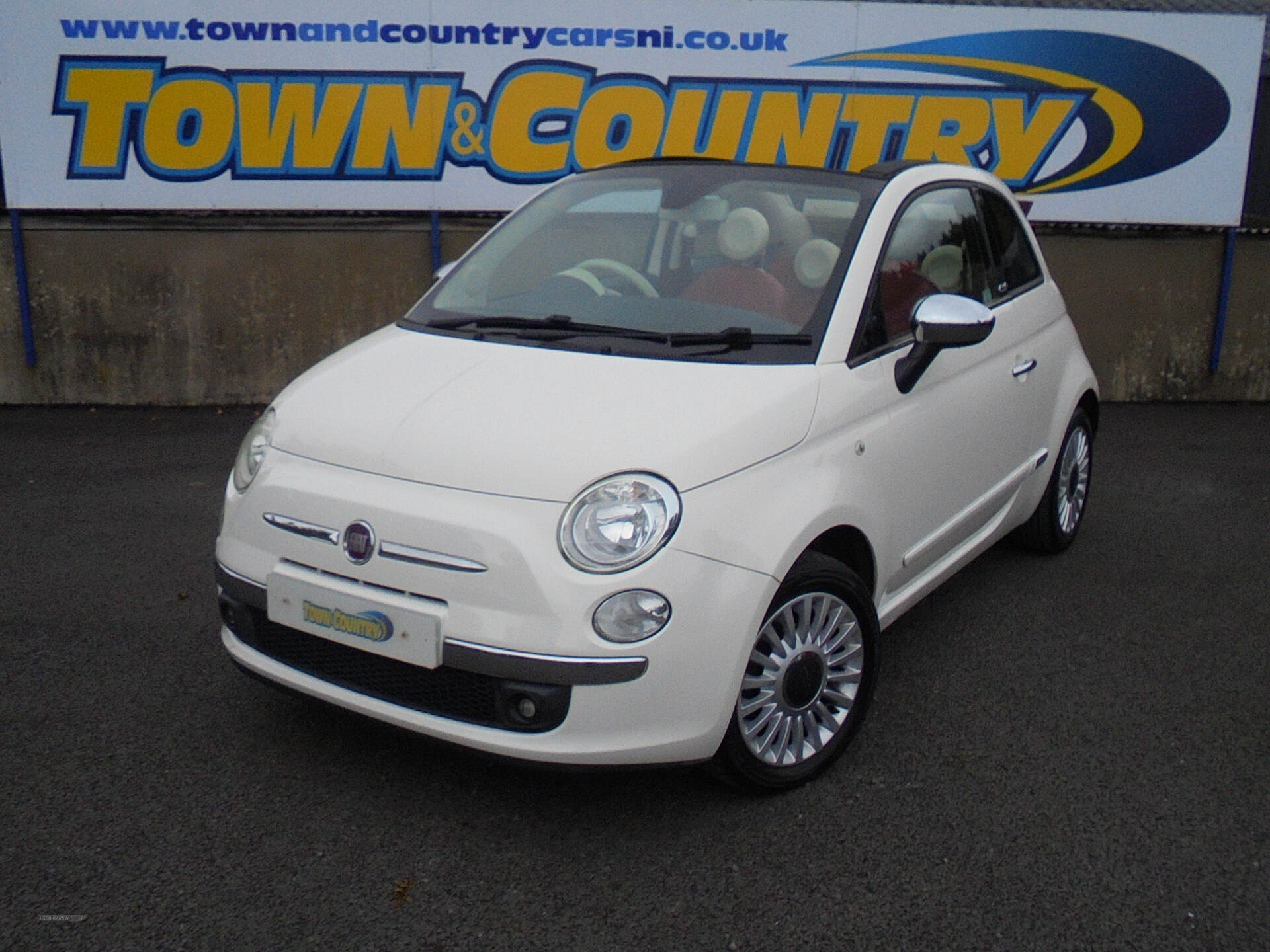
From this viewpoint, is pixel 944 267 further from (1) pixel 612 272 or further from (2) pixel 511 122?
(2) pixel 511 122

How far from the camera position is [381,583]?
285 centimetres

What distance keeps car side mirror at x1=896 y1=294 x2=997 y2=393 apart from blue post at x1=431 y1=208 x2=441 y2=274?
16.5 ft

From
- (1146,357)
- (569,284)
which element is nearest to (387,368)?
(569,284)

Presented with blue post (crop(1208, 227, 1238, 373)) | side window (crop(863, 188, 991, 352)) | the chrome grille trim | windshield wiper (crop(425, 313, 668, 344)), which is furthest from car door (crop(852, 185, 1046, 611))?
blue post (crop(1208, 227, 1238, 373))

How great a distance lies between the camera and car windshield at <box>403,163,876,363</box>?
3432 mm

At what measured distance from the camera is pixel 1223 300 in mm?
8539

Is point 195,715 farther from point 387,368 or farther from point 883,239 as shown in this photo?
point 883,239

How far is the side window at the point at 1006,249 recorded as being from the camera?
450cm

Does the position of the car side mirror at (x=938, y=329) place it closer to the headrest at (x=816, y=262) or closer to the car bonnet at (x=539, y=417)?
the headrest at (x=816, y=262)

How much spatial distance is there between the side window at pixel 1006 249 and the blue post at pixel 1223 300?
14.4 feet

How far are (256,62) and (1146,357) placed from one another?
642 cm

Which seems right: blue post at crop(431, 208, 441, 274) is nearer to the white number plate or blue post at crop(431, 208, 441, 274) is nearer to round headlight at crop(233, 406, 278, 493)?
round headlight at crop(233, 406, 278, 493)

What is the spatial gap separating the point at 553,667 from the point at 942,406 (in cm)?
168

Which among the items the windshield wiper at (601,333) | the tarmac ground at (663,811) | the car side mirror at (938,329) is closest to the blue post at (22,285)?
the tarmac ground at (663,811)
